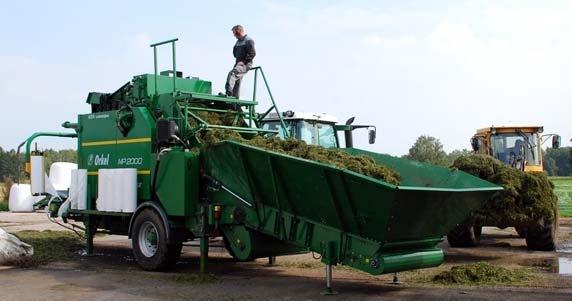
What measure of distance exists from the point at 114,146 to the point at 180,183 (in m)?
1.80

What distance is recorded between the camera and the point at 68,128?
1154 centimetres

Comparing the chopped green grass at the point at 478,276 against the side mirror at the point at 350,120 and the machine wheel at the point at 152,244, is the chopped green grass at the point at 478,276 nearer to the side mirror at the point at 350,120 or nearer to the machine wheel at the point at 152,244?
the machine wheel at the point at 152,244

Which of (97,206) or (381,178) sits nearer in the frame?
(381,178)

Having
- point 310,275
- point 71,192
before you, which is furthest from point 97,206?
point 310,275

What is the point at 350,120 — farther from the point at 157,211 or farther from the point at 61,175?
the point at 61,175

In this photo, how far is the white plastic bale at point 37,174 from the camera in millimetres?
11391

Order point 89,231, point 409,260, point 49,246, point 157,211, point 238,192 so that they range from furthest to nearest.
Answer: 1. point 49,246
2. point 89,231
3. point 157,211
4. point 238,192
5. point 409,260

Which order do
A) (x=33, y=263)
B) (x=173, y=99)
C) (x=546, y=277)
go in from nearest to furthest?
(x=546, y=277) → (x=173, y=99) → (x=33, y=263)

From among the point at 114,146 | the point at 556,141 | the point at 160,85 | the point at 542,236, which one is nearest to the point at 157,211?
the point at 114,146

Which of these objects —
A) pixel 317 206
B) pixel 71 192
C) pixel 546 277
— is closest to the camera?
pixel 317 206

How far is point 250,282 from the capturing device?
8461mm

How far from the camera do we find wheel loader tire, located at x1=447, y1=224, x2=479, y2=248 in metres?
12.4

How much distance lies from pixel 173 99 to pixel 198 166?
1184 millimetres

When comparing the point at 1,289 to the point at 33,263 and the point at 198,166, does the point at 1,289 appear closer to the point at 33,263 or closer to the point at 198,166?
the point at 33,263
